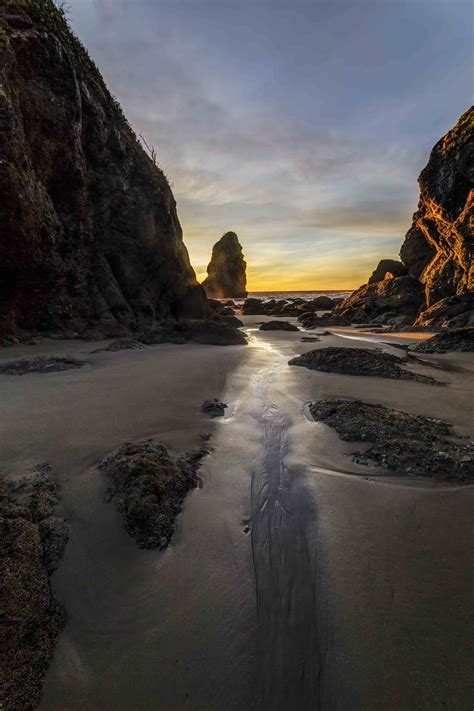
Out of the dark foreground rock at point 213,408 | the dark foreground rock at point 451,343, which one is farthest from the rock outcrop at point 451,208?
the dark foreground rock at point 213,408

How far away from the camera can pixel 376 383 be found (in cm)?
501

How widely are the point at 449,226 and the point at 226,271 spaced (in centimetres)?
6166

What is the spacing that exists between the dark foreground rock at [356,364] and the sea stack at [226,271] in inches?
2757

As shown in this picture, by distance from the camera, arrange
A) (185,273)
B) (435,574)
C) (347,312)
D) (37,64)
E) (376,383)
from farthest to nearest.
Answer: (347,312), (185,273), (37,64), (376,383), (435,574)

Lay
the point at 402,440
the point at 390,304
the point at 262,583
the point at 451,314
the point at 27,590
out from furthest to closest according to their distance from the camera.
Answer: the point at 390,304
the point at 451,314
the point at 402,440
the point at 262,583
the point at 27,590

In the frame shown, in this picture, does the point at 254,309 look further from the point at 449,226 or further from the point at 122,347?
the point at 122,347

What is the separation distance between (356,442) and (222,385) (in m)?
Result: 2.54

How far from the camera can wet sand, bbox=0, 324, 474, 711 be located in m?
1.27

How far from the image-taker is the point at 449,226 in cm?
1675

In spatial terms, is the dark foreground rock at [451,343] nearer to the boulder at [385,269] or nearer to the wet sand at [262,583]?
the wet sand at [262,583]

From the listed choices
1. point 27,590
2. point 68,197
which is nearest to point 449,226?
point 68,197

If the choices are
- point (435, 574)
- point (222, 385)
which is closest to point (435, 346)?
point (222, 385)

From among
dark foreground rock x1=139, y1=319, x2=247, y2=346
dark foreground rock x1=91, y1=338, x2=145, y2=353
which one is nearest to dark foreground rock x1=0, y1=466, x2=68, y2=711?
dark foreground rock x1=91, y1=338, x2=145, y2=353

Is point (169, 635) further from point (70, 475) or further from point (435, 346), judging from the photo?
point (435, 346)
